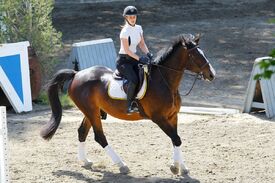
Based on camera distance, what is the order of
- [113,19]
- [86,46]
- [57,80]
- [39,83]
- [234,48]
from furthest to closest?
[113,19]
[234,48]
[86,46]
[39,83]
[57,80]

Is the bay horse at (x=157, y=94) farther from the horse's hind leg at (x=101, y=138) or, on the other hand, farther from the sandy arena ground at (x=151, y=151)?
the sandy arena ground at (x=151, y=151)

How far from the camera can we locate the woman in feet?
29.3

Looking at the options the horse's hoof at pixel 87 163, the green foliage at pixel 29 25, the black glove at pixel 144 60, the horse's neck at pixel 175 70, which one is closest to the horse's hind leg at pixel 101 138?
the horse's hoof at pixel 87 163

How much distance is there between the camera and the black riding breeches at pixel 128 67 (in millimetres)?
8945

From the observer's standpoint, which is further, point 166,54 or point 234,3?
point 234,3

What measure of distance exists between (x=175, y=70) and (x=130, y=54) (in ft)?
2.01

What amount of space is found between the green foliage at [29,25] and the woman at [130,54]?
578 cm

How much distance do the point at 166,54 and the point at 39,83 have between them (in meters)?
5.70

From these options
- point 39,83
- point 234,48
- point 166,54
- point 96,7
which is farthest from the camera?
point 96,7

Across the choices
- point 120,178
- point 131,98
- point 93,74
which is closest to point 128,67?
point 131,98

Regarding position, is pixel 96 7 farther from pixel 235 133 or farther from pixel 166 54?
pixel 166 54

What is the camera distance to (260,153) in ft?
32.4

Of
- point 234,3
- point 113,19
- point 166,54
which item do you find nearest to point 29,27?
point 166,54

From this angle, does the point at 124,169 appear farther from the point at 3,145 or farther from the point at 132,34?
the point at 3,145
